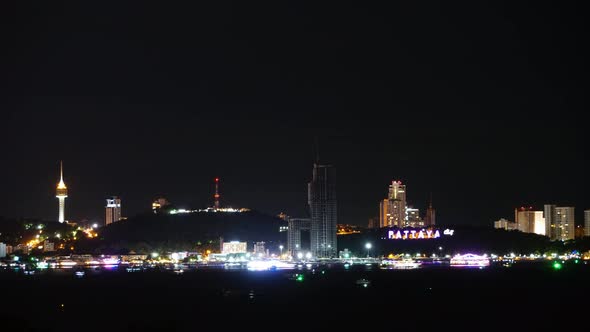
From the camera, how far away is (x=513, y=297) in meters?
87.1

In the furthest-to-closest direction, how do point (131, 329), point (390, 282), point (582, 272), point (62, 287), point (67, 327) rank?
point (582, 272) → point (390, 282) → point (62, 287) → point (67, 327) → point (131, 329)

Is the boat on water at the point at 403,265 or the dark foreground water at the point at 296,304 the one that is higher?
the boat on water at the point at 403,265

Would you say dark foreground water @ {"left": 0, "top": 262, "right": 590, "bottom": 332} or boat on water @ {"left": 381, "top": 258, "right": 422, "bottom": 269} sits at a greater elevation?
boat on water @ {"left": 381, "top": 258, "right": 422, "bottom": 269}

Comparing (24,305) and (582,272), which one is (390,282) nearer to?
(582,272)

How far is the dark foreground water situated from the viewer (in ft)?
211

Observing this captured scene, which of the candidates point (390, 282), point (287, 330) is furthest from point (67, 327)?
point (390, 282)

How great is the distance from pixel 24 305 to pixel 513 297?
41815 millimetres

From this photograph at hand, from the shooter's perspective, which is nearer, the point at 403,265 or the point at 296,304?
the point at 296,304

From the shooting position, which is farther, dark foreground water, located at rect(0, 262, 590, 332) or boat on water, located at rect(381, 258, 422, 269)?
boat on water, located at rect(381, 258, 422, 269)

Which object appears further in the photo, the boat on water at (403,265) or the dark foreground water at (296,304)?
the boat on water at (403,265)

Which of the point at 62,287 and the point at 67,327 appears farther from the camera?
the point at 62,287

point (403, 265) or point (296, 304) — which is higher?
point (403, 265)

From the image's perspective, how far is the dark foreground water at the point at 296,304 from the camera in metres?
64.4

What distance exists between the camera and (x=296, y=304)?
8081 cm
